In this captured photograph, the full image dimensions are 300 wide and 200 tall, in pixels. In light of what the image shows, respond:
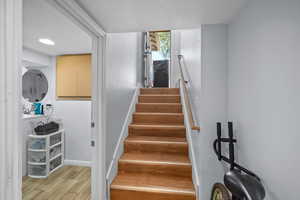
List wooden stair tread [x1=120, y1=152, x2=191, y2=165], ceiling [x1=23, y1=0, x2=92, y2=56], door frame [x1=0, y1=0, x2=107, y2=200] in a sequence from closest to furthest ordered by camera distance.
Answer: door frame [x1=0, y1=0, x2=107, y2=200] < ceiling [x1=23, y1=0, x2=92, y2=56] < wooden stair tread [x1=120, y1=152, x2=191, y2=165]

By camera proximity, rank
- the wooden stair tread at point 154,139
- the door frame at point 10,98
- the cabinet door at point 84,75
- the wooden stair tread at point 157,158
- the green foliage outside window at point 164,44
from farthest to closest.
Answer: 1. the green foliage outside window at point 164,44
2. the cabinet door at point 84,75
3. the wooden stair tread at point 154,139
4. the wooden stair tread at point 157,158
5. the door frame at point 10,98

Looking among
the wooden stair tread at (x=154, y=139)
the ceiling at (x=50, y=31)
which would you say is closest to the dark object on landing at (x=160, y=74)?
the ceiling at (x=50, y=31)

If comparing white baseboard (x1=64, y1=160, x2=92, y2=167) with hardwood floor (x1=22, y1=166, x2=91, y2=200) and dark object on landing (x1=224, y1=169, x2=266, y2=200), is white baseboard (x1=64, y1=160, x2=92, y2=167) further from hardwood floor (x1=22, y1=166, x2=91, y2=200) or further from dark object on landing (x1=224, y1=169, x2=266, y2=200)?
dark object on landing (x1=224, y1=169, x2=266, y2=200)

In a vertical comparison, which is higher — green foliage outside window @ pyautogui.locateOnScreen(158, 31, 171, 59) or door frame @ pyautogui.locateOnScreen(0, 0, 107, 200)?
green foliage outside window @ pyautogui.locateOnScreen(158, 31, 171, 59)

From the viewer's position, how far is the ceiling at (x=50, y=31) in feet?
4.65

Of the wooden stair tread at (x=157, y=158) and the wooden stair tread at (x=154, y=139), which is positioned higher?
the wooden stair tread at (x=154, y=139)

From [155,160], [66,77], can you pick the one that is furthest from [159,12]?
[66,77]

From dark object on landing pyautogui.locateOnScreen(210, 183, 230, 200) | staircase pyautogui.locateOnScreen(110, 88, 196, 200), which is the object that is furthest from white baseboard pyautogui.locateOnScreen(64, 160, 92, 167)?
dark object on landing pyautogui.locateOnScreen(210, 183, 230, 200)

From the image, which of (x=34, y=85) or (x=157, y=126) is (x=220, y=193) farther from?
(x=34, y=85)

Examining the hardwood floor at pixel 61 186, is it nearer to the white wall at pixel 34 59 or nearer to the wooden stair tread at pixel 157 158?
the wooden stair tread at pixel 157 158

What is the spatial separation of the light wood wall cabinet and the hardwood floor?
4.60ft

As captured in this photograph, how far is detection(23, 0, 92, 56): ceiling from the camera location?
4.65 ft

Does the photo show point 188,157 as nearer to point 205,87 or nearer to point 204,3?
point 205,87

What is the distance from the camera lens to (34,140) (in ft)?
8.39
